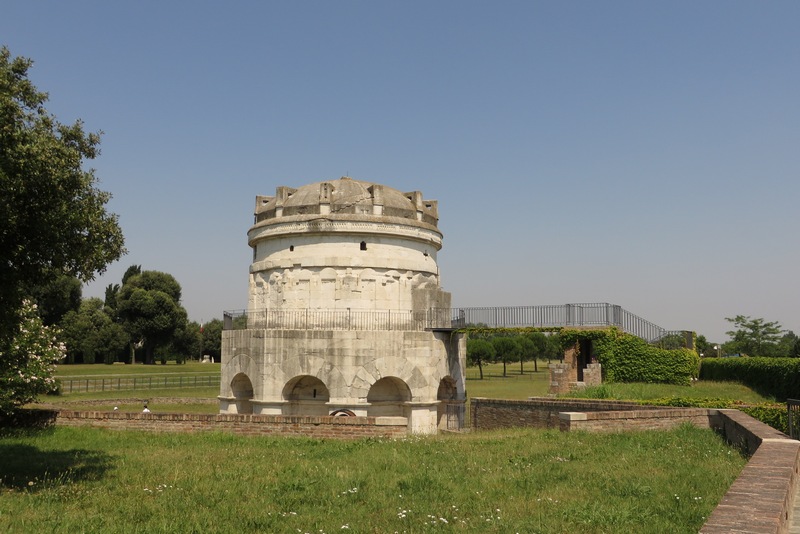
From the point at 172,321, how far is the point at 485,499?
72.9m

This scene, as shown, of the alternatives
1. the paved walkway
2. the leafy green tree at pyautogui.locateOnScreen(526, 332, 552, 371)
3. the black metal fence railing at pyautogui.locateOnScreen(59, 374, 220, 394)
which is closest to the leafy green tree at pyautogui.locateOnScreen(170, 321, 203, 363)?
the black metal fence railing at pyautogui.locateOnScreen(59, 374, 220, 394)

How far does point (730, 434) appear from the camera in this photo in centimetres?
1484

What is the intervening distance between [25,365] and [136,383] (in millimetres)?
34404

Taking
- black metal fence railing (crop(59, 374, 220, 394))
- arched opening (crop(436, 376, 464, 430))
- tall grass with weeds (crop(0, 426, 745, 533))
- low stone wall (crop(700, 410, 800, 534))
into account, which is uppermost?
low stone wall (crop(700, 410, 800, 534))

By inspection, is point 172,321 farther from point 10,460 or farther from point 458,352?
point 10,460

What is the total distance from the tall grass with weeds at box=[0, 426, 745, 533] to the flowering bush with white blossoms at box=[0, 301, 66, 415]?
3.09 meters

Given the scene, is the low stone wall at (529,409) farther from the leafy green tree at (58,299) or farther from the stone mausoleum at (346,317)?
the leafy green tree at (58,299)

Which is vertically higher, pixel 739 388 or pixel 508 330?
pixel 508 330

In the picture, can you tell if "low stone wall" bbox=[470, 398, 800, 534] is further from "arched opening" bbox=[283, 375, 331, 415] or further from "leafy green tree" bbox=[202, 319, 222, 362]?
"leafy green tree" bbox=[202, 319, 222, 362]

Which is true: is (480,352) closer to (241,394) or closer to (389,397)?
(389,397)

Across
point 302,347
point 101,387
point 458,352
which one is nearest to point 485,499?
point 302,347

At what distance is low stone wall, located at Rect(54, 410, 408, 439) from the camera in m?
17.2

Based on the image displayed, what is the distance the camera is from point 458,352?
1137 inches

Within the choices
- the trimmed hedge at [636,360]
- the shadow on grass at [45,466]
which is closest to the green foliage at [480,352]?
the trimmed hedge at [636,360]
